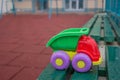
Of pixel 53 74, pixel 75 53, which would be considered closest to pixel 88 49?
pixel 75 53

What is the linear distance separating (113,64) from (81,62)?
351mm

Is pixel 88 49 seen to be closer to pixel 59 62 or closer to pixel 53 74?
pixel 59 62

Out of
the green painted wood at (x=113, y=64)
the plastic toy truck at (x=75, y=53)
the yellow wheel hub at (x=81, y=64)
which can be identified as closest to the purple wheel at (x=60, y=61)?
the plastic toy truck at (x=75, y=53)

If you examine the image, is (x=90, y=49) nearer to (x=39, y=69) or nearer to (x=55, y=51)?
(x=55, y=51)

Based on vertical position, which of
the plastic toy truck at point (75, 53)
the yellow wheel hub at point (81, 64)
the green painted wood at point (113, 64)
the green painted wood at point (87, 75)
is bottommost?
the green painted wood at point (87, 75)

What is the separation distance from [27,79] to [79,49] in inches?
35.6

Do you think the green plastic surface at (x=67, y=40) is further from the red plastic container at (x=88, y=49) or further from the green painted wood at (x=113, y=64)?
the green painted wood at (x=113, y=64)

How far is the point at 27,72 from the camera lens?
2963 mm

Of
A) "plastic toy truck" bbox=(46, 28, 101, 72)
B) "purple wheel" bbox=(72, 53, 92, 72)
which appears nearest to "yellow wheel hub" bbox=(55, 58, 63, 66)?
"plastic toy truck" bbox=(46, 28, 101, 72)

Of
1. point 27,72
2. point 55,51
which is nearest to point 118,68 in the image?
point 55,51

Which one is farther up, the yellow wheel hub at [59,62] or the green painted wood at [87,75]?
the yellow wheel hub at [59,62]

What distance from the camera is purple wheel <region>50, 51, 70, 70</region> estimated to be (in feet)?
6.98

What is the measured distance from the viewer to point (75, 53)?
7.18ft

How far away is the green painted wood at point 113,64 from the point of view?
1901 millimetres
